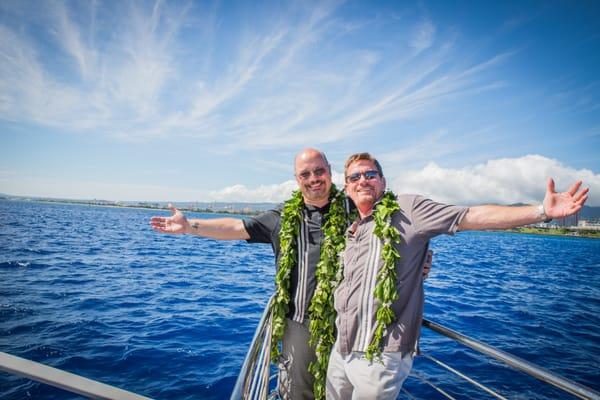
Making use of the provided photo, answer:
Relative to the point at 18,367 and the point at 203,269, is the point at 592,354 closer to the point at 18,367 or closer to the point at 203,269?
the point at 18,367

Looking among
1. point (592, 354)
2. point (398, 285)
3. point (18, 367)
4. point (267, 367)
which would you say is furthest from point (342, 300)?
point (592, 354)

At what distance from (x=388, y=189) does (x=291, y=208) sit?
1024 mm

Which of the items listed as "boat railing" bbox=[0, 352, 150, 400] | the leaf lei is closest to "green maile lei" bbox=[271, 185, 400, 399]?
the leaf lei

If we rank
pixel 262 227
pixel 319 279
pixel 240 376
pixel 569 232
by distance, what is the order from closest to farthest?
pixel 240 376, pixel 319 279, pixel 262 227, pixel 569 232

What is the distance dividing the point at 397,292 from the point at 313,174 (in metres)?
1.42

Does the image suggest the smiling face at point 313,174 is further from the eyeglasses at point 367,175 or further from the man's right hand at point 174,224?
the man's right hand at point 174,224

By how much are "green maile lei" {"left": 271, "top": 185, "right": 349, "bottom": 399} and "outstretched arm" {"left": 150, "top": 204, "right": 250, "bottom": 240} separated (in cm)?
47

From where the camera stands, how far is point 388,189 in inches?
115

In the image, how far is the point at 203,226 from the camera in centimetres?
313

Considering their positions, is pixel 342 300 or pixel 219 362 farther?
pixel 219 362

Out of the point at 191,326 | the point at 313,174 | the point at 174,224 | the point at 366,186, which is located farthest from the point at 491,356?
the point at 191,326

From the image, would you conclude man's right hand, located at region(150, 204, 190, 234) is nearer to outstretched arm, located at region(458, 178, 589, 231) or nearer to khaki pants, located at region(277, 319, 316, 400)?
khaki pants, located at region(277, 319, 316, 400)

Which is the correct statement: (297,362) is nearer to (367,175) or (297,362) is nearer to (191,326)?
(367,175)

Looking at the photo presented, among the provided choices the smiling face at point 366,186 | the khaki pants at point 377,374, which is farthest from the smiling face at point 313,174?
the khaki pants at point 377,374
